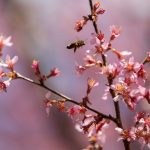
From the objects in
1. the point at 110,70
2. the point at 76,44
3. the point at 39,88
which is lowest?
the point at 110,70

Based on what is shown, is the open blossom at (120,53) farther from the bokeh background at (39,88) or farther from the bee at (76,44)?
the bokeh background at (39,88)

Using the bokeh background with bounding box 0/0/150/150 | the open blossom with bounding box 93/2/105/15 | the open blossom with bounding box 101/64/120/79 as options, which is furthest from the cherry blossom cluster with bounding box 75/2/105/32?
the bokeh background with bounding box 0/0/150/150

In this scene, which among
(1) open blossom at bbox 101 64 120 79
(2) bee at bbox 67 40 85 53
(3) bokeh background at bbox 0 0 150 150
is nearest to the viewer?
(1) open blossom at bbox 101 64 120 79

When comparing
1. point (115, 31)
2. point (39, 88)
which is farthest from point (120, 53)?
point (39, 88)

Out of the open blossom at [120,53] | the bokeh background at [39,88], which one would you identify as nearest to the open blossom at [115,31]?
the open blossom at [120,53]

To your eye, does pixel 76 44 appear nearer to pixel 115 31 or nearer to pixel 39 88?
pixel 115 31

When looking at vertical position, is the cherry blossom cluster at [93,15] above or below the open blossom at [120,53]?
above

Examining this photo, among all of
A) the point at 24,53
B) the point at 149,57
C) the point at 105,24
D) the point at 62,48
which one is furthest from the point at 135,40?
the point at 149,57

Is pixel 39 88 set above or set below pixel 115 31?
above

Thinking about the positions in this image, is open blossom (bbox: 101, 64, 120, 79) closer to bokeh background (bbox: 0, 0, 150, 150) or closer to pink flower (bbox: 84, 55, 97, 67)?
pink flower (bbox: 84, 55, 97, 67)

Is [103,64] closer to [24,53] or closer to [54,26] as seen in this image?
[24,53]

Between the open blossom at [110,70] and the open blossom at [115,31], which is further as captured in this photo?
the open blossom at [115,31]
